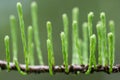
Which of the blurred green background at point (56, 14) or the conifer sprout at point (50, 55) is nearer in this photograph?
the conifer sprout at point (50, 55)

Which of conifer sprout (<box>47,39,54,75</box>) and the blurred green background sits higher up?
the blurred green background

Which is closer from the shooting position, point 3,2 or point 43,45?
point 43,45

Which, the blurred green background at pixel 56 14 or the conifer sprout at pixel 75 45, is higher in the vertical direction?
the blurred green background at pixel 56 14

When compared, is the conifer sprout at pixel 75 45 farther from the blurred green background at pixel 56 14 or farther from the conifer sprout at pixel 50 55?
the blurred green background at pixel 56 14

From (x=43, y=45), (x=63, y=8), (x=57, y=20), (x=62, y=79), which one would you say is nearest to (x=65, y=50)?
(x=62, y=79)

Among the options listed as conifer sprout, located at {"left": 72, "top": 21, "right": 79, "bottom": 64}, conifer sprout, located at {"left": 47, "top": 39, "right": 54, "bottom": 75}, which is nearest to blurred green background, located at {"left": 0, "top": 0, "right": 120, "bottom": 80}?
conifer sprout, located at {"left": 72, "top": 21, "right": 79, "bottom": 64}

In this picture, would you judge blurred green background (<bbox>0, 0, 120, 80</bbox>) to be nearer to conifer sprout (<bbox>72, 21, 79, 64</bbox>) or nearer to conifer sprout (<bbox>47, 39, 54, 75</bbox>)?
conifer sprout (<bbox>72, 21, 79, 64</bbox>)

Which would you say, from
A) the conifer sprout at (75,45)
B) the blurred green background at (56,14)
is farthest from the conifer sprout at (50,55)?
the blurred green background at (56,14)

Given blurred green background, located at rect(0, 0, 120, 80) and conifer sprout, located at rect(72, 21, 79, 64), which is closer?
conifer sprout, located at rect(72, 21, 79, 64)

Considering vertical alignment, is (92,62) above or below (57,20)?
below

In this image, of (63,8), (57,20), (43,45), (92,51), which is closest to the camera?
(92,51)

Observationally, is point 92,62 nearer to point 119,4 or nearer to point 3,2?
point 119,4
